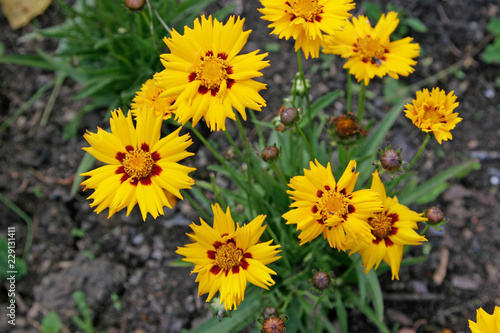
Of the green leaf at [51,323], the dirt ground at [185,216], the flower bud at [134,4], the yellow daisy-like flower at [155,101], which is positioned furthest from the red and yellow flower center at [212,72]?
the green leaf at [51,323]

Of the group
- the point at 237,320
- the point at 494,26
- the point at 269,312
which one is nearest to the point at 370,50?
the point at 269,312

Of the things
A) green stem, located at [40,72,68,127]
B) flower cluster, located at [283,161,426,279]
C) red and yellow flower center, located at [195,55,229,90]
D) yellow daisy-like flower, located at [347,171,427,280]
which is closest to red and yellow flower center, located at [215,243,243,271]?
flower cluster, located at [283,161,426,279]

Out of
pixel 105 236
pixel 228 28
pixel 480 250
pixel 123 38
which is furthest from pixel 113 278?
pixel 480 250

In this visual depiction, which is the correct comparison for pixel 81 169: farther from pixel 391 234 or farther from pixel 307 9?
pixel 391 234

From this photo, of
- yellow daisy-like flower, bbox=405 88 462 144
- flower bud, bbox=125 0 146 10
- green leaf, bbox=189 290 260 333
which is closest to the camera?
yellow daisy-like flower, bbox=405 88 462 144

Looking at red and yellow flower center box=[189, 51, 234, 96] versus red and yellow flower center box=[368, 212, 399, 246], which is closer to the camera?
red and yellow flower center box=[189, 51, 234, 96]

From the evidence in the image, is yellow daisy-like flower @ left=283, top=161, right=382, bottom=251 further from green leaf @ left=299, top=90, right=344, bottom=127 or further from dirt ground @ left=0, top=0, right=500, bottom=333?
dirt ground @ left=0, top=0, right=500, bottom=333

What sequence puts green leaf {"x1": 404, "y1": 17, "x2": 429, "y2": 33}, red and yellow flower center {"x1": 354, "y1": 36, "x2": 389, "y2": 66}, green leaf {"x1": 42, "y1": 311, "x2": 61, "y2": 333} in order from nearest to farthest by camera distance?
red and yellow flower center {"x1": 354, "y1": 36, "x2": 389, "y2": 66} → green leaf {"x1": 42, "y1": 311, "x2": 61, "y2": 333} → green leaf {"x1": 404, "y1": 17, "x2": 429, "y2": 33}
